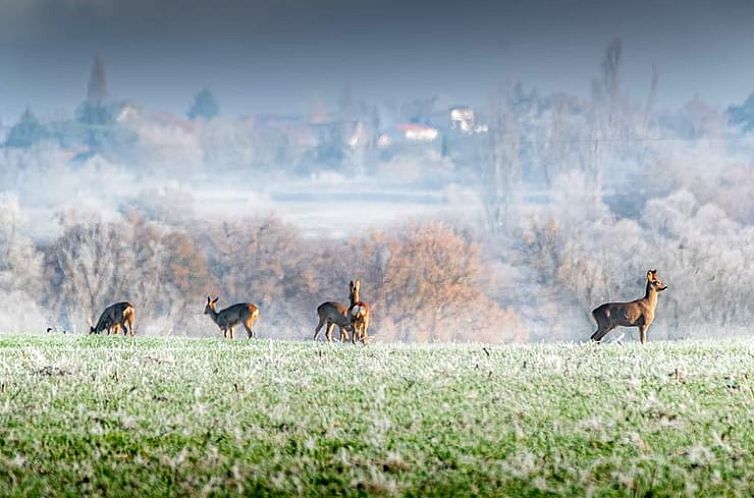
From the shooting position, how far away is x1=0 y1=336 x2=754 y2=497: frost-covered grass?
3.76 metres

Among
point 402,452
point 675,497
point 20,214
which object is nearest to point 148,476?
point 402,452

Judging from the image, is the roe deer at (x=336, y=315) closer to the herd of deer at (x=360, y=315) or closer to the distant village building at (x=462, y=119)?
the herd of deer at (x=360, y=315)

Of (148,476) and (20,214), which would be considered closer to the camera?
(148,476)

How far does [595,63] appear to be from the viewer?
20.5 metres

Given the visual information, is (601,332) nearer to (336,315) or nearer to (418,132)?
(336,315)

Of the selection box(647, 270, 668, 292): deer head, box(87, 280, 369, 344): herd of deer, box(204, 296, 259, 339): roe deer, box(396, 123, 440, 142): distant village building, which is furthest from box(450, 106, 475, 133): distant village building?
box(647, 270, 668, 292): deer head

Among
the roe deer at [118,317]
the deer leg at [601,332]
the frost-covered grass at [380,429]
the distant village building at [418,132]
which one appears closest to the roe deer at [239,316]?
the roe deer at [118,317]

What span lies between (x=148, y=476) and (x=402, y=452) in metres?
1.01

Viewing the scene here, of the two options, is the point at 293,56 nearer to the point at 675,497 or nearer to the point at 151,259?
the point at 151,259

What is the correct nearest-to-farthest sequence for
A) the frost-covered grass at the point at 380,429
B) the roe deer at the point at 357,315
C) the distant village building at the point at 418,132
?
1. the frost-covered grass at the point at 380,429
2. the roe deer at the point at 357,315
3. the distant village building at the point at 418,132

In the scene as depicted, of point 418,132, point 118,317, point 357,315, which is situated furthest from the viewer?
point 418,132

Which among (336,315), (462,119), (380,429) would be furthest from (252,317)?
(380,429)

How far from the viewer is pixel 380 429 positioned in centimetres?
454

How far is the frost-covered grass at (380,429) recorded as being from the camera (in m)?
3.76
